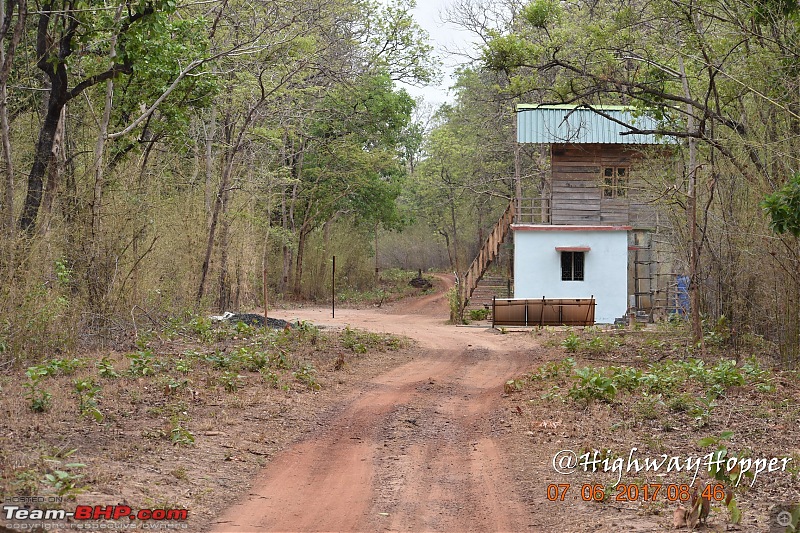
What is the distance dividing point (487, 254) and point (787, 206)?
21323mm

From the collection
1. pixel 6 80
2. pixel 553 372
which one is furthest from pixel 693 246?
pixel 6 80

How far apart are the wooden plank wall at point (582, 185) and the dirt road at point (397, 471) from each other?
17.0 meters

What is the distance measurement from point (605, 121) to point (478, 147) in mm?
8661

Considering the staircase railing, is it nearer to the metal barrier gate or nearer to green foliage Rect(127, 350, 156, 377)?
the metal barrier gate

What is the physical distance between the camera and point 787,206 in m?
8.60

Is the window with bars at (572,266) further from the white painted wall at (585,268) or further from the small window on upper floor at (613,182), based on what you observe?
the small window on upper floor at (613,182)

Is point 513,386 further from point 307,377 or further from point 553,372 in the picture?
point 307,377

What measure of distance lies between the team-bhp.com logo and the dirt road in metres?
0.37

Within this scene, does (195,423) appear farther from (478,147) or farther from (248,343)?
(478,147)

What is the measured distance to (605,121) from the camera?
94.3 ft

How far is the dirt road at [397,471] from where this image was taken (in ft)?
20.1

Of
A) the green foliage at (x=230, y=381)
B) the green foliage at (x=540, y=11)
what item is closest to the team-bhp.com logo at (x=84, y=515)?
the green foliage at (x=230, y=381)

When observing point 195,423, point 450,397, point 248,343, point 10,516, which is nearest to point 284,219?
point 248,343

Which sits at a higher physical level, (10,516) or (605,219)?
(605,219)
